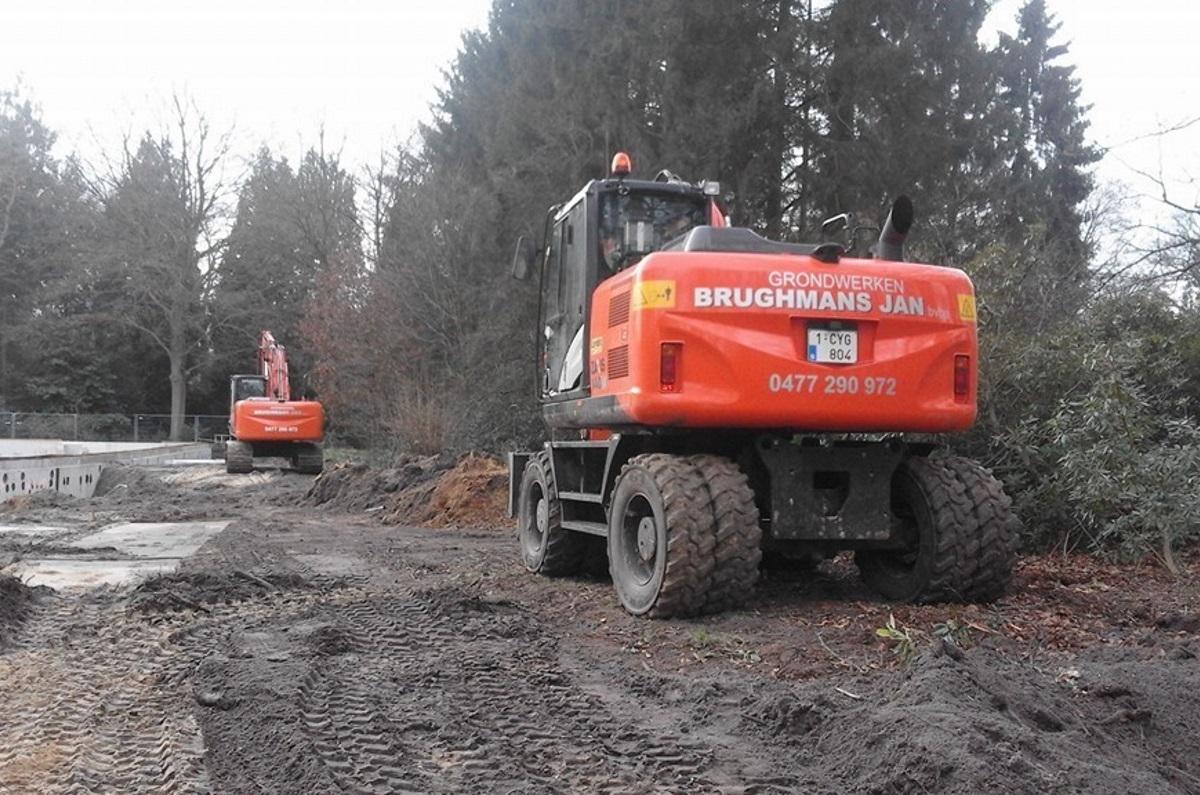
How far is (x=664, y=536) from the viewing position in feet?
19.6

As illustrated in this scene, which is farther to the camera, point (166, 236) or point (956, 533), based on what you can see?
point (166, 236)

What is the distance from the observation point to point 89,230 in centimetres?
4459

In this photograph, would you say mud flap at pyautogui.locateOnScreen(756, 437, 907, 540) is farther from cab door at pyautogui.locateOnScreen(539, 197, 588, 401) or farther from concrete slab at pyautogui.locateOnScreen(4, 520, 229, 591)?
concrete slab at pyautogui.locateOnScreen(4, 520, 229, 591)

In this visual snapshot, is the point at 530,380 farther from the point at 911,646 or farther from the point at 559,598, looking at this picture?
the point at 911,646

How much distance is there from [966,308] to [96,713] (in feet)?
16.6

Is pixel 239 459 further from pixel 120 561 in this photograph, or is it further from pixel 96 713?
pixel 96 713

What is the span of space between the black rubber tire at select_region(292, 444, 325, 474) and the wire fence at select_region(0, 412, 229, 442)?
66.9 ft

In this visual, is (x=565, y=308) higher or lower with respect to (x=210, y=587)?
higher

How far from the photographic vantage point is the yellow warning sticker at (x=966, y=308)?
6.39 metres

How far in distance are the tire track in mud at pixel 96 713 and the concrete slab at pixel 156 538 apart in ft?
13.2

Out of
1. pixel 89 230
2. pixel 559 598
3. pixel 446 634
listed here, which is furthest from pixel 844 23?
pixel 89 230

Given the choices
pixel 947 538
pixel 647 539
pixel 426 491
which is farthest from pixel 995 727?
pixel 426 491

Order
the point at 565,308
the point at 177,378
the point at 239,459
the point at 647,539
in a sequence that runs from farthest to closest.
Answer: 1. the point at 177,378
2. the point at 239,459
3. the point at 565,308
4. the point at 647,539

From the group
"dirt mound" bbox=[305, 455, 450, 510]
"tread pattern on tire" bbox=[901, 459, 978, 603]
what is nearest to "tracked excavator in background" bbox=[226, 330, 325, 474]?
"dirt mound" bbox=[305, 455, 450, 510]
